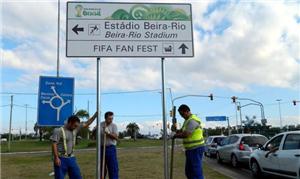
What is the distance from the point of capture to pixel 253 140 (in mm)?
17047

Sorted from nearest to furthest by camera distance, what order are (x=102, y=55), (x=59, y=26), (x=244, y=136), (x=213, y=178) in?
(x=102, y=55) < (x=213, y=178) < (x=59, y=26) < (x=244, y=136)

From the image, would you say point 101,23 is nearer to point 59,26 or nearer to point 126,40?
point 126,40

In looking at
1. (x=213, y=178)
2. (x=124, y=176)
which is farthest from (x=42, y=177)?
(x=213, y=178)

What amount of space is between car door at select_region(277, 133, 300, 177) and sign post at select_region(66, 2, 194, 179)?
4.83 meters

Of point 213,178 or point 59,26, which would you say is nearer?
point 213,178

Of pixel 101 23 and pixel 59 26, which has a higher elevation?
pixel 59 26

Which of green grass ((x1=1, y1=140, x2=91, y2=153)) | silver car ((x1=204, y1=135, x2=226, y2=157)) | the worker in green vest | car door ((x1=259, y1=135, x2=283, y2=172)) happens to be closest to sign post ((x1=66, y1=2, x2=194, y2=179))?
the worker in green vest

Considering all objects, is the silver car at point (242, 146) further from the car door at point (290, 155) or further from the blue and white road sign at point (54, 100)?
the blue and white road sign at point (54, 100)

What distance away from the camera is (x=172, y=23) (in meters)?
8.16

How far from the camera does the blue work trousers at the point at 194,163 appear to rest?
326 inches

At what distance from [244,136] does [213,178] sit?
16.1 feet

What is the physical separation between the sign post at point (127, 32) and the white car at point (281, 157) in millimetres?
4915

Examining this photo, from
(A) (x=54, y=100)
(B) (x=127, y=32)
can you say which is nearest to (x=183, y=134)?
(B) (x=127, y=32)

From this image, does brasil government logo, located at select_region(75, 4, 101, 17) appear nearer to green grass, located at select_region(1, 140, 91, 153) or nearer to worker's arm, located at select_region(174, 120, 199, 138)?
worker's arm, located at select_region(174, 120, 199, 138)
